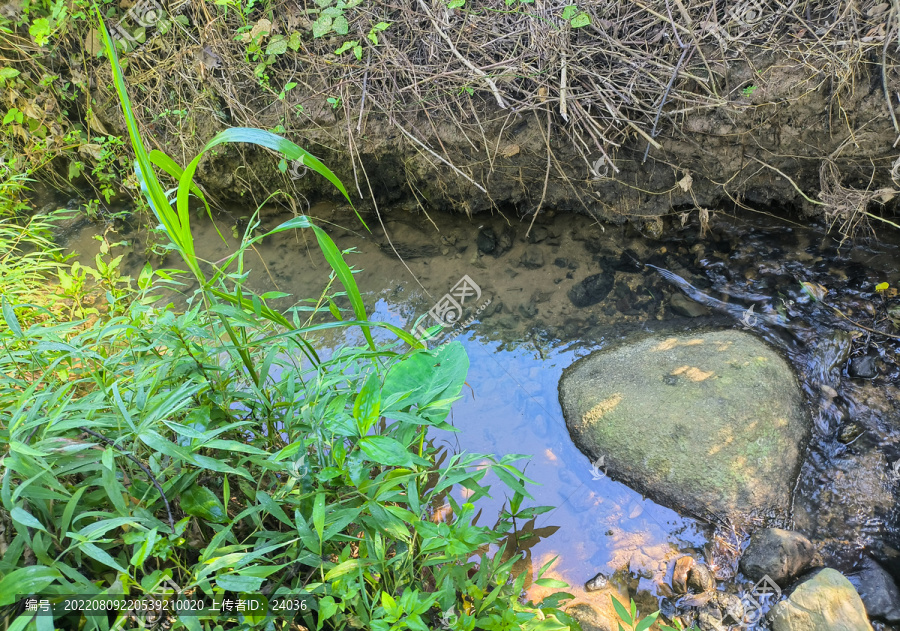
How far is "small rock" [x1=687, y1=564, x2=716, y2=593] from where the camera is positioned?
201 cm

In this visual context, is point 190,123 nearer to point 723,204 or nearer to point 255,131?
point 255,131

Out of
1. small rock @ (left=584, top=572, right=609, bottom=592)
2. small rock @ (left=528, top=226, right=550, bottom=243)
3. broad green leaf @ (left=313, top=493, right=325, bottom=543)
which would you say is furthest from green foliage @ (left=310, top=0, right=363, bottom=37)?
small rock @ (left=584, top=572, right=609, bottom=592)

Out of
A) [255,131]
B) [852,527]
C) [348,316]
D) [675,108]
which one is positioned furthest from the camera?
[348,316]

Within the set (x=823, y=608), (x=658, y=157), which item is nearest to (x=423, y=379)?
(x=823, y=608)

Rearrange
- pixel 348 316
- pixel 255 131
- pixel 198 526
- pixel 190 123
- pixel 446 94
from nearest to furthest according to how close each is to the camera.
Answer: pixel 255 131 → pixel 198 526 → pixel 446 94 → pixel 348 316 → pixel 190 123

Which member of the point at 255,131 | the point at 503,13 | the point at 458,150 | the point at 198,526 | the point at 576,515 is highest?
the point at 503,13

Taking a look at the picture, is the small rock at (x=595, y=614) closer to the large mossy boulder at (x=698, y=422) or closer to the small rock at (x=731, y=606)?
the small rock at (x=731, y=606)

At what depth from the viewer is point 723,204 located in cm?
332

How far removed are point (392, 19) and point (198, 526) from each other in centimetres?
306

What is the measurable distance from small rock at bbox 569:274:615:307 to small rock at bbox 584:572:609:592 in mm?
1525

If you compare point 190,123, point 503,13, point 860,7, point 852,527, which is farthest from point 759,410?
point 190,123

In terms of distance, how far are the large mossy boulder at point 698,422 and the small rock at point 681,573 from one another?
0.71ft

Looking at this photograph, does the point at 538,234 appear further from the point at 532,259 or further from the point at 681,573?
the point at 681,573

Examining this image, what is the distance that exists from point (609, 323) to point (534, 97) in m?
1.36
